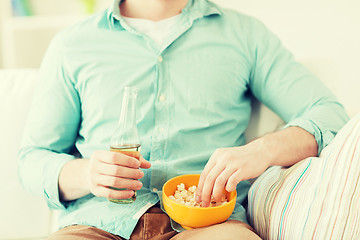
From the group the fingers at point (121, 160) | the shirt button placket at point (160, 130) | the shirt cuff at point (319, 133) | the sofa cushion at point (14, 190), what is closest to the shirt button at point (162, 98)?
the shirt button placket at point (160, 130)

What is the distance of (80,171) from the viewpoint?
901 mm

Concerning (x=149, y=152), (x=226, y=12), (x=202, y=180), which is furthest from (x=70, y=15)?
(x=202, y=180)

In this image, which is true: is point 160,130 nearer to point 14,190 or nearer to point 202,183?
point 202,183

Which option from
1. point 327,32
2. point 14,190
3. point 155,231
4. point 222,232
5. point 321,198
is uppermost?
Result: point 327,32

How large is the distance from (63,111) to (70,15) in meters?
1.67

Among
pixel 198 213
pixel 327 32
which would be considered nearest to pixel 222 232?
pixel 198 213

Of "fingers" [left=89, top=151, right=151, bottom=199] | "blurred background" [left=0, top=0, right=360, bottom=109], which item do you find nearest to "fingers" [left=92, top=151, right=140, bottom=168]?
"fingers" [left=89, top=151, right=151, bottom=199]

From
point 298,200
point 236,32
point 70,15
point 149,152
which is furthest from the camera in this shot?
point 70,15

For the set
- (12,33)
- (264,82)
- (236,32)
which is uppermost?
(236,32)

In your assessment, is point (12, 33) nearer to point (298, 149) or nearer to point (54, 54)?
point (54, 54)

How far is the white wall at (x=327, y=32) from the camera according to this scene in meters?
1.21

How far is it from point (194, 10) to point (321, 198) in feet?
2.27

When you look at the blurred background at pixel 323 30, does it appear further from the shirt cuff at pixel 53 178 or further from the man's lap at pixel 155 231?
the shirt cuff at pixel 53 178

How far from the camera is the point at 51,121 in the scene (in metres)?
1.03
